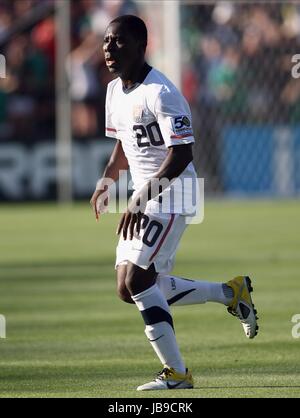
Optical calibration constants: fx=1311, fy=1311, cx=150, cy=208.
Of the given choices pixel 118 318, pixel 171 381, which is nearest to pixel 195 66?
pixel 118 318

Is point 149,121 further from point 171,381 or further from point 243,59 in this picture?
point 243,59

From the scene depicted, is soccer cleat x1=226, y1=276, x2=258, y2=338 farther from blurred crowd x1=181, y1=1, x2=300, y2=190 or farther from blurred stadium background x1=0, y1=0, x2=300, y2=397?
blurred crowd x1=181, y1=1, x2=300, y2=190


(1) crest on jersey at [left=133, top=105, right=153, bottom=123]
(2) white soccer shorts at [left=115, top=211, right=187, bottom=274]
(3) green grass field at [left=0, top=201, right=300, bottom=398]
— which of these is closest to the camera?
(2) white soccer shorts at [left=115, top=211, right=187, bottom=274]

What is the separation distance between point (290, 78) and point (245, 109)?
1.08 metres

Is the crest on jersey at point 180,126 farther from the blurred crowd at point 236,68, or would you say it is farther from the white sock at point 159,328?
the blurred crowd at point 236,68

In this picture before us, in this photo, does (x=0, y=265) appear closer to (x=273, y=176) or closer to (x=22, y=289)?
(x=22, y=289)

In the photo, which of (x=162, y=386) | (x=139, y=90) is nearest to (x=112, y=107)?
(x=139, y=90)

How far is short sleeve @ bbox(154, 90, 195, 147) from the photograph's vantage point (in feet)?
25.5

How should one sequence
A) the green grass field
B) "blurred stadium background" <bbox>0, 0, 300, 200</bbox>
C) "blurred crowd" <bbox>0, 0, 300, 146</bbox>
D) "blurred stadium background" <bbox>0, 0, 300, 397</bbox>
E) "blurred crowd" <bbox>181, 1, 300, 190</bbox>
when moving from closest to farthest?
the green grass field
"blurred stadium background" <bbox>0, 0, 300, 397</bbox>
"blurred stadium background" <bbox>0, 0, 300, 200</bbox>
"blurred crowd" <bbox>181, 1, 300, 190</bbox>
"blurred crowd" <bbox>0, 0, 300, 146</bbox>

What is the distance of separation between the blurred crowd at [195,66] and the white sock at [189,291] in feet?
55.1

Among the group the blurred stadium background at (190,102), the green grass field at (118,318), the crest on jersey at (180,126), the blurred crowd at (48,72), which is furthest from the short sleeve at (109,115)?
the blurred crowd at (48,72)

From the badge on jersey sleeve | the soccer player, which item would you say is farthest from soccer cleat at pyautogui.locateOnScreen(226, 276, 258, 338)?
the badge on jersey sleeve

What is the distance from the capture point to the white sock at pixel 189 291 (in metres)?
8.48

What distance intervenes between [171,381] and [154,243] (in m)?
0.83
